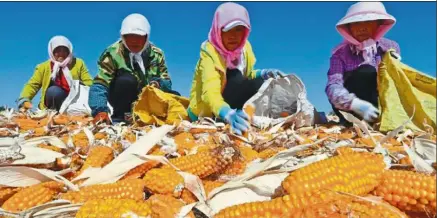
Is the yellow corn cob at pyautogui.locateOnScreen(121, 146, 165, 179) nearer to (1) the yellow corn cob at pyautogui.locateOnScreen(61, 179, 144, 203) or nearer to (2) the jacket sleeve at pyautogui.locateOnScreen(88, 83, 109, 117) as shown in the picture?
(1) the yellow corn cob at pyautogui.locateOnScreen(61, 179, 144, 203)

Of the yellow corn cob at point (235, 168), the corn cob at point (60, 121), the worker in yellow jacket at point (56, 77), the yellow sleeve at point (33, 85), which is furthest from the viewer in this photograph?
the yellow sleeve at point (33, 85)

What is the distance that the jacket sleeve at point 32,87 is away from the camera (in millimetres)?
7836

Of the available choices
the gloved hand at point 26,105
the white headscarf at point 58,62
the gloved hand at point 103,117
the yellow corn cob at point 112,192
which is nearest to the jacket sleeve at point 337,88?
the gloved hand at point 103,117

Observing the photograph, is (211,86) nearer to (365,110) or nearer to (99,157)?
(365,110)

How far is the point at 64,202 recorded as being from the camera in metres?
1.68

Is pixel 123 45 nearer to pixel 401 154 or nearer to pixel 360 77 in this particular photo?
pixel 360 77

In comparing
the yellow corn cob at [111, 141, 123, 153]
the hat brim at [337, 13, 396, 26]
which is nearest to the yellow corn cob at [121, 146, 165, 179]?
the yellow corn cob at [111, 141, 123, 153]

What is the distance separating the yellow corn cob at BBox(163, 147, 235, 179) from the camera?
1957 millimetres

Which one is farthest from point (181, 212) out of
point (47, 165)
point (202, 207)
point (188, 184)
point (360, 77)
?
point (360, 77)

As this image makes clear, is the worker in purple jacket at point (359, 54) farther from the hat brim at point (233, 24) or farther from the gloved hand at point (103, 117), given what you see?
the gloved hand at point (103, 117)

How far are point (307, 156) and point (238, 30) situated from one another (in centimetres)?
293

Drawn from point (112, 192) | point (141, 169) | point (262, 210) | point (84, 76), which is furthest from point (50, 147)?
point (84, 76)

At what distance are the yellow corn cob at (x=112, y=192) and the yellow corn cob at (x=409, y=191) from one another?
81cm

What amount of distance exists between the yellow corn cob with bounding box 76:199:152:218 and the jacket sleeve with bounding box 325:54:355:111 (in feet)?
10.4
